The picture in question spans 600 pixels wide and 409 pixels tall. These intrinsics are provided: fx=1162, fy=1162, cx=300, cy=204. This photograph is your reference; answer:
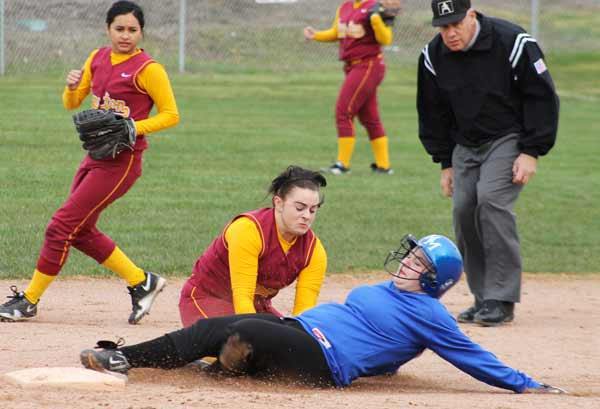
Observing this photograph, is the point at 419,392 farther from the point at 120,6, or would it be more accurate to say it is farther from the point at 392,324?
the point at 120,6

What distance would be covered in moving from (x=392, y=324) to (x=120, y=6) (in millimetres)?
2768

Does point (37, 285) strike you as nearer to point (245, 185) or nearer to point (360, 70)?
point (245, 185)

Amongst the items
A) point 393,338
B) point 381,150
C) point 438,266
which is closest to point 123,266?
point 393,338

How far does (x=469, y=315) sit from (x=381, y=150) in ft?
20.9

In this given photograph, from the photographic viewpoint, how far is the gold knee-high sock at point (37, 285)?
7086 millimetres

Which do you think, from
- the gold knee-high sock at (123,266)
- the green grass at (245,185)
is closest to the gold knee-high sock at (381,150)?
the green grass at (245,185)

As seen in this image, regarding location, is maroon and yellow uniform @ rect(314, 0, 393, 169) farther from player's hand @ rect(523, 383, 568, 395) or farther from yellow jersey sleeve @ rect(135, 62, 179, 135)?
player's hand @ rect(523, 383, 568, 395)

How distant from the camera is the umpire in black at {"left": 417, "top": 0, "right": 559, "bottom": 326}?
7457 mm

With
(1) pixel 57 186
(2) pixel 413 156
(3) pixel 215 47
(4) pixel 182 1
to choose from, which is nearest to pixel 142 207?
(1) pixel 57 186

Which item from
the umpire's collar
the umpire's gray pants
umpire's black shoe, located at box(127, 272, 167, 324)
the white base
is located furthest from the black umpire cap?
the white base

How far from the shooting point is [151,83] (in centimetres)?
702

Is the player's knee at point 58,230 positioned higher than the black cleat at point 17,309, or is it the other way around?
the player's knee at point 58,230

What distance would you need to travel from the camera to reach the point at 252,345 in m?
5.46

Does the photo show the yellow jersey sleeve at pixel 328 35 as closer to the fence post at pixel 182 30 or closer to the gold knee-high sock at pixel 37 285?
the gold knee-high sock at pixel 37 285
